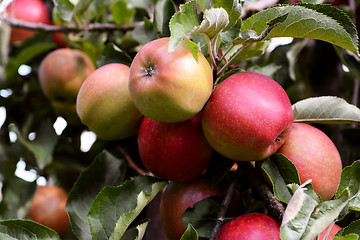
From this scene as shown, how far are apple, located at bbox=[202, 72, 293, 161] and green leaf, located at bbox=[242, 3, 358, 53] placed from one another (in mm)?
85

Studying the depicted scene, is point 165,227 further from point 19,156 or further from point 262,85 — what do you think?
point 19,156

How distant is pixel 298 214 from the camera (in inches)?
19.4

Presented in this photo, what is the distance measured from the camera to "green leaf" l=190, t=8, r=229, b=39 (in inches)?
21.0

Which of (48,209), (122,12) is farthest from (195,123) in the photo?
(48,209)

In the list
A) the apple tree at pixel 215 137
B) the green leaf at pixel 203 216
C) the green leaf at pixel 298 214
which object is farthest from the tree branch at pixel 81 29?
the green leaf at pixel 298 214

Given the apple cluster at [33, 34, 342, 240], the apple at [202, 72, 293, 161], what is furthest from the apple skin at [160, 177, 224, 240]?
the apple at [202, 72, 293, 161]

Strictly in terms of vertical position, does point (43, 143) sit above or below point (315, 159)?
below

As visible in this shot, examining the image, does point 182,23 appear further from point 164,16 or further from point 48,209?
point 48,209

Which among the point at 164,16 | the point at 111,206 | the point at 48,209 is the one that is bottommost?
the point at 48,209

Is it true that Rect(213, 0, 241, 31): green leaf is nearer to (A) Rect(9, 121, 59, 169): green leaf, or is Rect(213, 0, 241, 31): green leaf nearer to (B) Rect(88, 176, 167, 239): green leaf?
(B) Rect(88, 176, 167, 239): green leaf

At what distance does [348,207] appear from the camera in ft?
1.81

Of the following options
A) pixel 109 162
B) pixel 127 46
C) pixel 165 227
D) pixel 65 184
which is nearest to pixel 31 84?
pixel 65 184

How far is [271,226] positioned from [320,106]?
0.24 m

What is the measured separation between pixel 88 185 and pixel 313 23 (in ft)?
1.61
